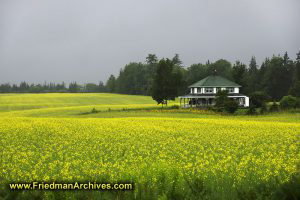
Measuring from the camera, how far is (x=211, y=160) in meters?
14.3

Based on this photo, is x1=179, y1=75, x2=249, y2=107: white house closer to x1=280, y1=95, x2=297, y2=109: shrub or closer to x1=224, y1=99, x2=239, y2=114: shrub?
x1=280, y1=95, x2=297, y2=109: shrub

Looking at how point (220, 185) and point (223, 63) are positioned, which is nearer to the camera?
point (220, 185)

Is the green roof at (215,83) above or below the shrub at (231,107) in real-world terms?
above

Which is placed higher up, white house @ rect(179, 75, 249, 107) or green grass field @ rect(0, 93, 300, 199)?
white house @ rect(179, 75, 249, 107)

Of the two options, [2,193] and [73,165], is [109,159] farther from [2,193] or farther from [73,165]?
[2,193]

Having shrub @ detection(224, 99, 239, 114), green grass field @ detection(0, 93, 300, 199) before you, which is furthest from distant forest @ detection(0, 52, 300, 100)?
green grass field @ detection(0, 93, 300, 199)

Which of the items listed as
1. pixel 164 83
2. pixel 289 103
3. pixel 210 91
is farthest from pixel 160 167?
pixel 210 91

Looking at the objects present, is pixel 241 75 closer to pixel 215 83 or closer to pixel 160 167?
pixel 215 83

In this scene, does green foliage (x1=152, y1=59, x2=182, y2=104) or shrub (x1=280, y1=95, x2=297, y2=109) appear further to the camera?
green foliage (x1=152, y1=59, x2=182, y2=104)

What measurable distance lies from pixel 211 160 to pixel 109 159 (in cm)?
399

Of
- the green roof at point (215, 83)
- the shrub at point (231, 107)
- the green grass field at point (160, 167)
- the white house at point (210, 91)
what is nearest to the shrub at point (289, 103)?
the shrub at point (231, 107)

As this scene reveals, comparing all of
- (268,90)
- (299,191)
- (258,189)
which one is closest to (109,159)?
(258,189)

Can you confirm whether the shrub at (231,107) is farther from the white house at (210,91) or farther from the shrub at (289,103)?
the white house at (210,91)

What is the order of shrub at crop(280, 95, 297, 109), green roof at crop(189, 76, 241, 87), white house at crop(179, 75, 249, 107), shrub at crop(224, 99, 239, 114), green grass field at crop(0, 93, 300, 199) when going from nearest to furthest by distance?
green grass field at crop(0, 93, 300, 199) → shrub at crop(224, 99, 239, 114) → shrub at crop(280, 95, 297, 109) → white house at crop(179, 75, 249, 107) → green roof at crop(189, 76, 241, 87)
